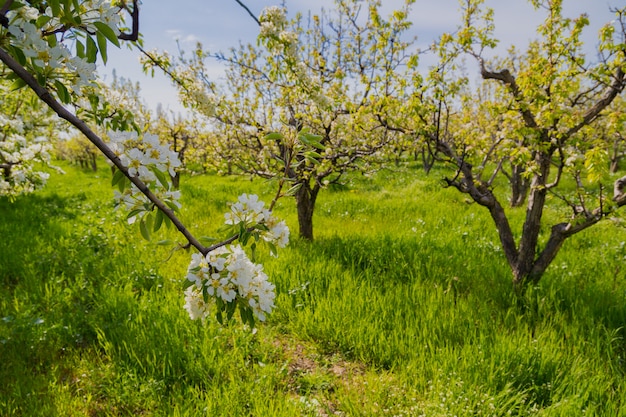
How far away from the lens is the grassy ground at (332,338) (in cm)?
245

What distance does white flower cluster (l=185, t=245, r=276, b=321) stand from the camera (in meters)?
1.28

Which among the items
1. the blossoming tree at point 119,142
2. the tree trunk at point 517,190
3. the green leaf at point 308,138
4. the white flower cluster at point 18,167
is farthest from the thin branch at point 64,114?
the tree trunk at point 517,190

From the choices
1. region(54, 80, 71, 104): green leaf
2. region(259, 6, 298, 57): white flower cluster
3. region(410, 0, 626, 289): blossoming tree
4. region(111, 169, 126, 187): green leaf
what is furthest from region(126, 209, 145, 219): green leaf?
region(410, 0, 626, 289): blossoming tree

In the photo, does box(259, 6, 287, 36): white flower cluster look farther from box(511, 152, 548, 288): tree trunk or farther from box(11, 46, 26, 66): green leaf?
box(511, 152, 548, 288): tree trunk

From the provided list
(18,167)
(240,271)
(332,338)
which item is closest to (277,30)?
(240,271)

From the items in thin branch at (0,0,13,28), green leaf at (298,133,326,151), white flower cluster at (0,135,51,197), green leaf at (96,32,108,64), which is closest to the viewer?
thin branch at (0,0,13,28)

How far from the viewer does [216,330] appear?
324 centimetres

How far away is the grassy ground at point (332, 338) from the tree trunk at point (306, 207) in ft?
1.67

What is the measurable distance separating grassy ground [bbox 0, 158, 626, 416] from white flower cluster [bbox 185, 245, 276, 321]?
136cm

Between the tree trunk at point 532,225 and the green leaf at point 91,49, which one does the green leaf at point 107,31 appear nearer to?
the green leaf at point 91,49

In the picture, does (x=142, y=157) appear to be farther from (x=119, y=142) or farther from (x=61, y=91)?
(x=61, y=91)

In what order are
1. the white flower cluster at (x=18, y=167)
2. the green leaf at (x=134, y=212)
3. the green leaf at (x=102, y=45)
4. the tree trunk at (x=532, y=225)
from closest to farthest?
1. the green leaf at (x=102, y=45)
2. the green leaf at (x=134, y=212)
3. the tree trunk at (x=532, y=225)
4. the white flower cluster at (x=18, y=167)

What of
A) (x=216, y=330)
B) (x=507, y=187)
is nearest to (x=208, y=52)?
(x=216, y=330)

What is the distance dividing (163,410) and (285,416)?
2.81ft
